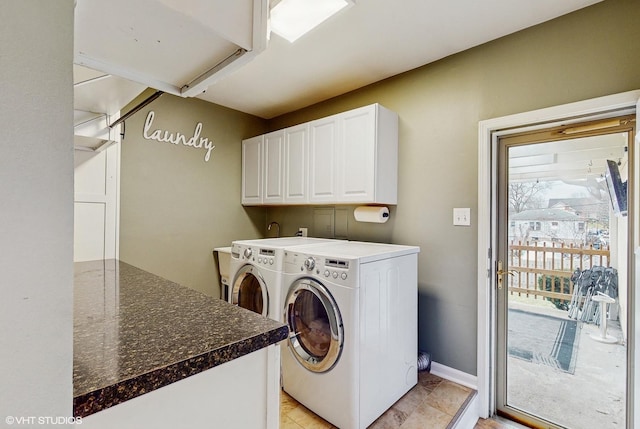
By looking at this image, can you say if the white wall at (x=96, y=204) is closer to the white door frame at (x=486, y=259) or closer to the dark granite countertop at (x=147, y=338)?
the dark granite countertop at (x=147, y=338)

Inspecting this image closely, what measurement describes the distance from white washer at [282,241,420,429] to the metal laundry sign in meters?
1.75

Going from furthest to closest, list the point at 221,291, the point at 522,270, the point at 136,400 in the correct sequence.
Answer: the point at 221,291
the point at 522,270
the point at 136,400

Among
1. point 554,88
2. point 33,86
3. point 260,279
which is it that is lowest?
point 260,279

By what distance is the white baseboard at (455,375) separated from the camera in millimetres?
2059

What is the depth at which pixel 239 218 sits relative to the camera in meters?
3.44

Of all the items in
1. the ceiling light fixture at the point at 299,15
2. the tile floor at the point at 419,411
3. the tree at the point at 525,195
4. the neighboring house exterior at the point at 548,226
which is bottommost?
the tile floor at the point at 419,411

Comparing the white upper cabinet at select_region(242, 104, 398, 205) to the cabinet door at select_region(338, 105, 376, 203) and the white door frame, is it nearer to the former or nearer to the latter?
the cabinet door at select_region(338, 105, 376, 203)

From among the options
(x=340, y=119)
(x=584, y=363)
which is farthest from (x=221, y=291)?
(x=584, y=363)

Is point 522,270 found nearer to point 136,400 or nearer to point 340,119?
point 340,119

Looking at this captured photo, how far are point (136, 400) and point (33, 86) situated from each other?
0.53 meters

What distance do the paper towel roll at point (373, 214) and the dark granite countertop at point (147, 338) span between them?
66.0 inches

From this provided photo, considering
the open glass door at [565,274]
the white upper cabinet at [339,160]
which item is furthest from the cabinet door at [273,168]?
the open glass door at [565,274]

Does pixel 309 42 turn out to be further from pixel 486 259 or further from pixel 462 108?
pixel 486 259

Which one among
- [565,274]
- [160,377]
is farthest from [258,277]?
[565,274]
